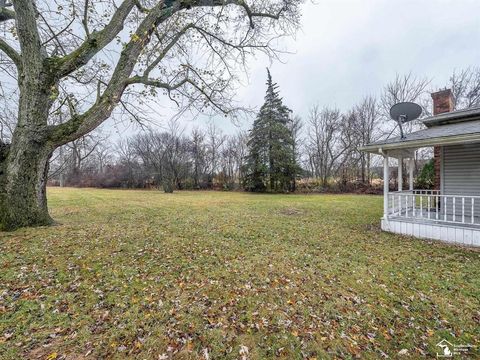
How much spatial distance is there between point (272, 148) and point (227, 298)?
833 inches

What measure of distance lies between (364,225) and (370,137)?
19.6 metres

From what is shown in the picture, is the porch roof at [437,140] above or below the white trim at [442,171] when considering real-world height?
above

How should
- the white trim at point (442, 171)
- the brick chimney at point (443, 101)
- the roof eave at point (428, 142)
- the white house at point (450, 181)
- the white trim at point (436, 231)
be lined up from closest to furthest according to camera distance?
the roof eave at point (428, 142) → the white trim at point (436, 231) → the white house at point (450, 181) → the white trim at point (442, 171) → the brick chimney at point (443, 101)

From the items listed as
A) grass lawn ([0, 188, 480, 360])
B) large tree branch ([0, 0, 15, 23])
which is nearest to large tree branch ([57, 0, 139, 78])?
large tree branch ([0, 0, 15, 23])

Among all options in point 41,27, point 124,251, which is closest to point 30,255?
point 124,251

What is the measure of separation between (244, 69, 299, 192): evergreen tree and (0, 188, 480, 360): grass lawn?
18.2 m

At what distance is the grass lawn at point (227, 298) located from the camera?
220 centimetres

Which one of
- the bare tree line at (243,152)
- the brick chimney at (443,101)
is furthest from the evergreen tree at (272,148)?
the brick chimney at (443,101)

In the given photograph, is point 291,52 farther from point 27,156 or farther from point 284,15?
point 27,156

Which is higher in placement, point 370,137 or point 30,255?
point 370,137

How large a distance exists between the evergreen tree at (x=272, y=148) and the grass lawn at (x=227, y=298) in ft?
59.8

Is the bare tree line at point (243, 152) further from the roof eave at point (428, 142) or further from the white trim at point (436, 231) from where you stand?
the white trim at point (436, 231)

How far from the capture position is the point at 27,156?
207 inches

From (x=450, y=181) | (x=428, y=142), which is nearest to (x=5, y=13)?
(x=428, y=142)
